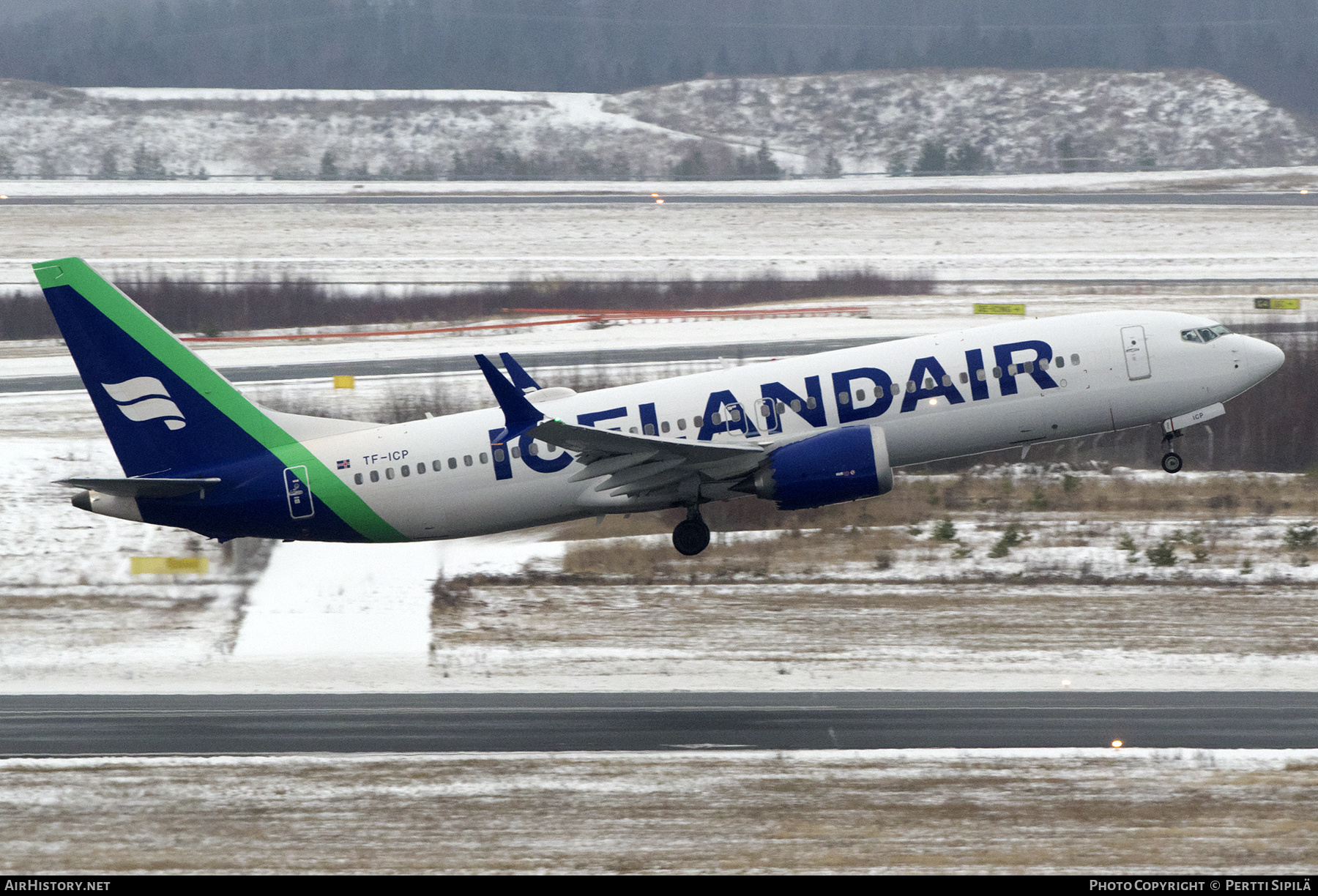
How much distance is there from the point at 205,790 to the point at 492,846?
7044 millimetres

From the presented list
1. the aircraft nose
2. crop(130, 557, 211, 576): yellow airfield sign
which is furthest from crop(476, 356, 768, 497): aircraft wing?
crop(130, 557, 211, 576): yellow airfield sign

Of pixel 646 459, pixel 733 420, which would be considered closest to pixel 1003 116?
pixel 733 420

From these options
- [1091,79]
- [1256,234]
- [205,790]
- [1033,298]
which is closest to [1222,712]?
[205,790]

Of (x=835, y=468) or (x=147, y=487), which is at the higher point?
(x=147, y=487)

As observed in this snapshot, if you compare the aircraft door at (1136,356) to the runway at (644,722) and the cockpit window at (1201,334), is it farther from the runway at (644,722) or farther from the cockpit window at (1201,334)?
the runway at (644,722)

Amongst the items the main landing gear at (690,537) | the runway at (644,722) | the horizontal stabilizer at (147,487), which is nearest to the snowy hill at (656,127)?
the main landing gear at (690,537)

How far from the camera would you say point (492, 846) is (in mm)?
26312

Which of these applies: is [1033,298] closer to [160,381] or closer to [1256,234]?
[1256,234]

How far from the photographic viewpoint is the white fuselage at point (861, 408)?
3466 cm

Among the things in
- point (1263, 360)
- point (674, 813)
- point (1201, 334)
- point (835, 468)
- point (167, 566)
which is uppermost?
point (1201, 334)

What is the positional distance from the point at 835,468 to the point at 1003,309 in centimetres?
3482

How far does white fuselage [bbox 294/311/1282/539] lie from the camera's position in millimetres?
34656

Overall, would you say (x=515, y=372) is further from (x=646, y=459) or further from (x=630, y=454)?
(x=646, y=459)

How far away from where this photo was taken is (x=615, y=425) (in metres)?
35.1
